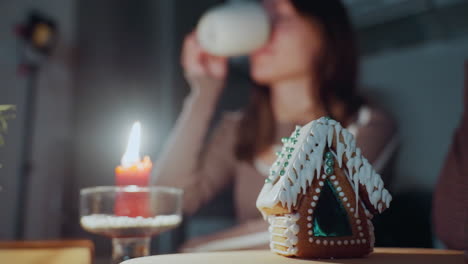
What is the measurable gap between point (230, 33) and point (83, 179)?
70 centimetres

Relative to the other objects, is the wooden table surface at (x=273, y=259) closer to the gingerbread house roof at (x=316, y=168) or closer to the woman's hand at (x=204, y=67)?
the gingerbread house roof at (x=316, y=168)

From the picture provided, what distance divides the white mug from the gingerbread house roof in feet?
2.08

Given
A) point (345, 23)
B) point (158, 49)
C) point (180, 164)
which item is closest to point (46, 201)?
point (180, 164)

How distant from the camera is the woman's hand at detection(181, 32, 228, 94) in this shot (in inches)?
51.0

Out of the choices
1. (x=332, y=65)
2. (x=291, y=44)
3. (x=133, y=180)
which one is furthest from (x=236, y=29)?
(x=133, y=180)

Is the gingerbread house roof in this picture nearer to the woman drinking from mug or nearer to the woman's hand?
the woman drinking from mug

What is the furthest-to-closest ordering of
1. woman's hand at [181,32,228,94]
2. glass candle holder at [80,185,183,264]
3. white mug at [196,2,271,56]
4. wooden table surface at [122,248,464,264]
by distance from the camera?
woman's hand at [181,32,228,94]
white mug at [196,2,271,56]
glass candle holder at [80,185,183,264]
wooden table surface at [122,248,464,264]

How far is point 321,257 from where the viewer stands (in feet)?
1.57

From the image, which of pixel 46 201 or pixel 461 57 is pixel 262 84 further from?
pixel 46 201

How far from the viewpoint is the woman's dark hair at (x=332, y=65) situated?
1.17 m

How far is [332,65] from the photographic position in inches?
46.8

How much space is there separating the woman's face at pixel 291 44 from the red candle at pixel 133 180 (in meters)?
0.61

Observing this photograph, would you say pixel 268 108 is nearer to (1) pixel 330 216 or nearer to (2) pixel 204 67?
(2) pixel 204 67

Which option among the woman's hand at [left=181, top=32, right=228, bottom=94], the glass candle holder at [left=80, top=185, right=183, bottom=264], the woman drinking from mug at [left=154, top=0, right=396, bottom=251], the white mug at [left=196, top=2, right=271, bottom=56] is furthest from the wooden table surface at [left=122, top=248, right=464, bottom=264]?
the woman's hand at [left=181, top=32, right=228, bottom=94]
